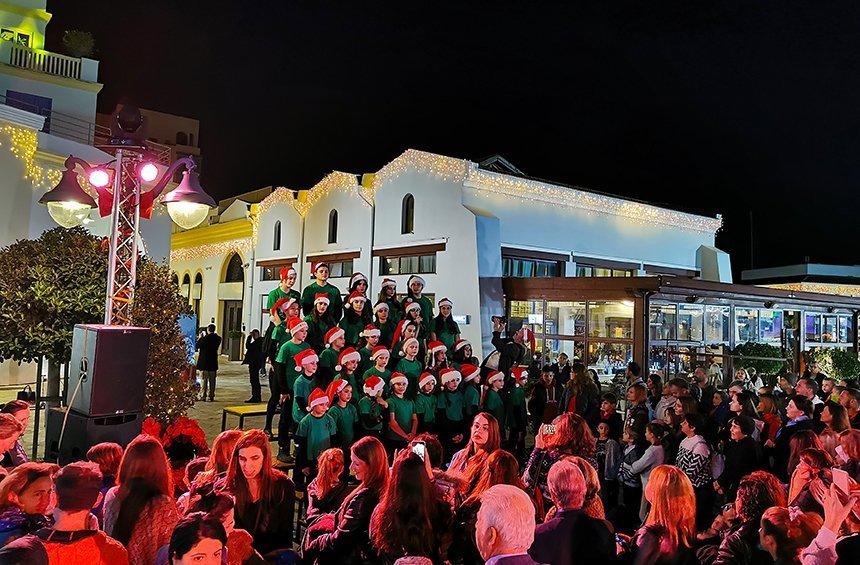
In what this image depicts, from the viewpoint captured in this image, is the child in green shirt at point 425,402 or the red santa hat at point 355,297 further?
the red santa hat at point 355,297

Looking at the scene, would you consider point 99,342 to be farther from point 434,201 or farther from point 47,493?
point 434,201

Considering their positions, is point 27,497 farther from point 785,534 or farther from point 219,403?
point 219,403

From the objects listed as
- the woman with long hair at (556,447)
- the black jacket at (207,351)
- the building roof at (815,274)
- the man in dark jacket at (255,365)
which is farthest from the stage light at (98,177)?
the building roof at (815,274)

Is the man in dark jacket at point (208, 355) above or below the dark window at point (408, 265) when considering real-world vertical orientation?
below

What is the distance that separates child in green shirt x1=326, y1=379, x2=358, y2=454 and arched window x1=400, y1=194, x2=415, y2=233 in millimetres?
12507

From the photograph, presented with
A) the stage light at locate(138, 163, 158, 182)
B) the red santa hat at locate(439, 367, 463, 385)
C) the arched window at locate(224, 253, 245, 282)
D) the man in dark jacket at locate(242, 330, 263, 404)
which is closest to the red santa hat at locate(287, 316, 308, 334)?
the red santa hat at locate(439, 367, 463, 385)

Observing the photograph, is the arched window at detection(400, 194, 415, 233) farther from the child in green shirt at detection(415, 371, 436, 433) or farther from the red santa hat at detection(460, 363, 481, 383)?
the child in green shirt at detection(415, 371, 436, 433)

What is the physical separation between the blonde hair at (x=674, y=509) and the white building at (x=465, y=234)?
517 inches

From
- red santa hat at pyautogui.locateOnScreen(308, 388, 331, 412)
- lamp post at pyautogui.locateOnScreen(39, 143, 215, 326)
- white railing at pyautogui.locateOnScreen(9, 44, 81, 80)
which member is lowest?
red santa hat at pyautogui.locateOnScreen(308, 388, 331, 412)

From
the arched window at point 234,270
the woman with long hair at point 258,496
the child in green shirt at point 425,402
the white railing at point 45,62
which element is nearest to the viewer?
the woman with long hair at point 258,496

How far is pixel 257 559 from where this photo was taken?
10.1 ft

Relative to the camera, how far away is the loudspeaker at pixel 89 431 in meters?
5.39

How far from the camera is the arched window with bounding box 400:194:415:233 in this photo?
64.5 feet

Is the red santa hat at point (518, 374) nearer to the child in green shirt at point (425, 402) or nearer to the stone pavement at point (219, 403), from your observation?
the child in green shirt at point (425, 402)
